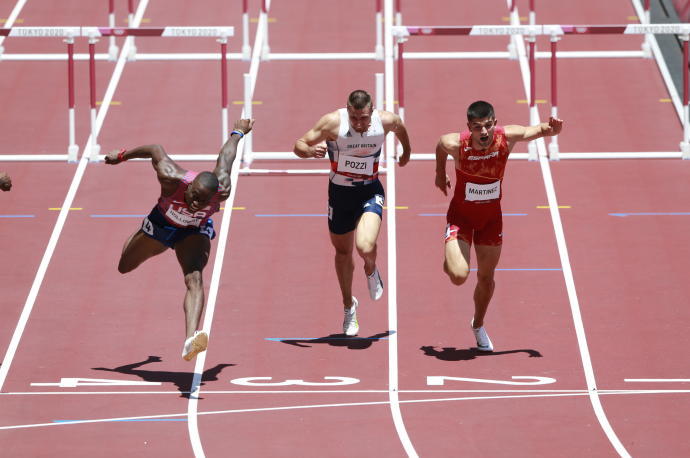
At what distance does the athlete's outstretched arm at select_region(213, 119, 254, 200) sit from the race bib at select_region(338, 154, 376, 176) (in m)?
0.98

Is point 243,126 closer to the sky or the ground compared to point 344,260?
closer to the sky

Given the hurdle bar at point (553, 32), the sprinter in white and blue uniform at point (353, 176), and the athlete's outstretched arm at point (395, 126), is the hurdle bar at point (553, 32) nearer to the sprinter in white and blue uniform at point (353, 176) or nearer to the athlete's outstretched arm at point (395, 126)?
the athlete's outstretched arm at point (395, 126)

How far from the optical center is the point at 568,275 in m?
16.2

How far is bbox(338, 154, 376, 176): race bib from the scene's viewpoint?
14.6 m

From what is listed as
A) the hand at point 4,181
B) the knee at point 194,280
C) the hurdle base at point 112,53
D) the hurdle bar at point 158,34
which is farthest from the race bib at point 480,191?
the hurdle base at point 112,53

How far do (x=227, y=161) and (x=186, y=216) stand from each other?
59 cm

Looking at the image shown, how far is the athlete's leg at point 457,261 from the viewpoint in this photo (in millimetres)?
13852

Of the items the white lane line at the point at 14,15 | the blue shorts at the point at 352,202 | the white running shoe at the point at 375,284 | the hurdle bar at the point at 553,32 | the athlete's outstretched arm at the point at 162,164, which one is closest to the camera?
the athlete's outstretched arm at the point at 162,164

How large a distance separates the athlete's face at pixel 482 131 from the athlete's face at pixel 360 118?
97 centimetres

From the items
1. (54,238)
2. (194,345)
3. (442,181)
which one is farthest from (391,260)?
(194,345)

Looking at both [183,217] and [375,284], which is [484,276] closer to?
[375,284]

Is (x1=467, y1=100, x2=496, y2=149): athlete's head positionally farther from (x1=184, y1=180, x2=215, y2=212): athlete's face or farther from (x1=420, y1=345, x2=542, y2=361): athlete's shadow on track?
(x1=184, y1=180, x2=215, y2=212): athlete's face

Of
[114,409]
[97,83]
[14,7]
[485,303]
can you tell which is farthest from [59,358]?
[14,7]

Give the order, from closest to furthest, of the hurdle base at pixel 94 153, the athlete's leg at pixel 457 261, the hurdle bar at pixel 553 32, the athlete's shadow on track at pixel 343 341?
the athlete's leg at pixel 457 261 → the athlete's shadow on track at pixel 343 341 → the hurdle bar at pixel 553 32 → the hurdle base at pixel 94 153
